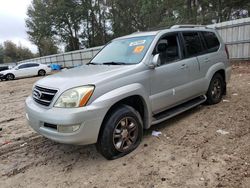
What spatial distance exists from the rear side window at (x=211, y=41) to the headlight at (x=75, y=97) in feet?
10.5

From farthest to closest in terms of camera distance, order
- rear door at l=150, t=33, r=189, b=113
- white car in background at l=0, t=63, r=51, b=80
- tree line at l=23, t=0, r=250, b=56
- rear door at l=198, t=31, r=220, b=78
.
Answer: tree line at l=23, t=0, r=250, b=56 → white car in background at l=0, t=63, r=51, b=80 → rear door at l=198, t=31, r=220, b=78 → rear door at l=150, t=33, r=189, b=113

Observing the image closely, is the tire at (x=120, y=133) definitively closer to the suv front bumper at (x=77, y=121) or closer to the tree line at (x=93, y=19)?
the suv front bumper at (x=77, y=121)

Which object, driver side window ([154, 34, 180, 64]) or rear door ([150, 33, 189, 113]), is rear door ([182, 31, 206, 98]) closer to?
rear door ([150, 33, 189, 113])

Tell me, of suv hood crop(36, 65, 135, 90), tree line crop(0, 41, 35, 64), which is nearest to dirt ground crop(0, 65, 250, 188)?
suv hood crop(36, 65, 135, 90)

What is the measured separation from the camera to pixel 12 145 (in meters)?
4.07

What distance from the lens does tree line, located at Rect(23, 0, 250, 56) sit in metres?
29.9

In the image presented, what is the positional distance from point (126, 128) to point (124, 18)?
33.2 m

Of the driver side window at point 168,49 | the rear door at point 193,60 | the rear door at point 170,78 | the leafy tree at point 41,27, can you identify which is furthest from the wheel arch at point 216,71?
the leafy tree at point 41,27

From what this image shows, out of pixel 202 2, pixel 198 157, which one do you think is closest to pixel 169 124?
pixel 198 157

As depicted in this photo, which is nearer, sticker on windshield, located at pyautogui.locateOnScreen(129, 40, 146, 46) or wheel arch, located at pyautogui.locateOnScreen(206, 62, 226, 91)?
sticker on windshield, located at pyautogui.locateOnScreen(129, 40, 146, 46)

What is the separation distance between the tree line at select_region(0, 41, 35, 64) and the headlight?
57.8 m

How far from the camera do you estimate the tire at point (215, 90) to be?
5.07 metres

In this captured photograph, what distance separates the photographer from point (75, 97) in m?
2.89

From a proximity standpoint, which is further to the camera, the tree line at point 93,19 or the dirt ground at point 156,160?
the tree line at point 93,19
